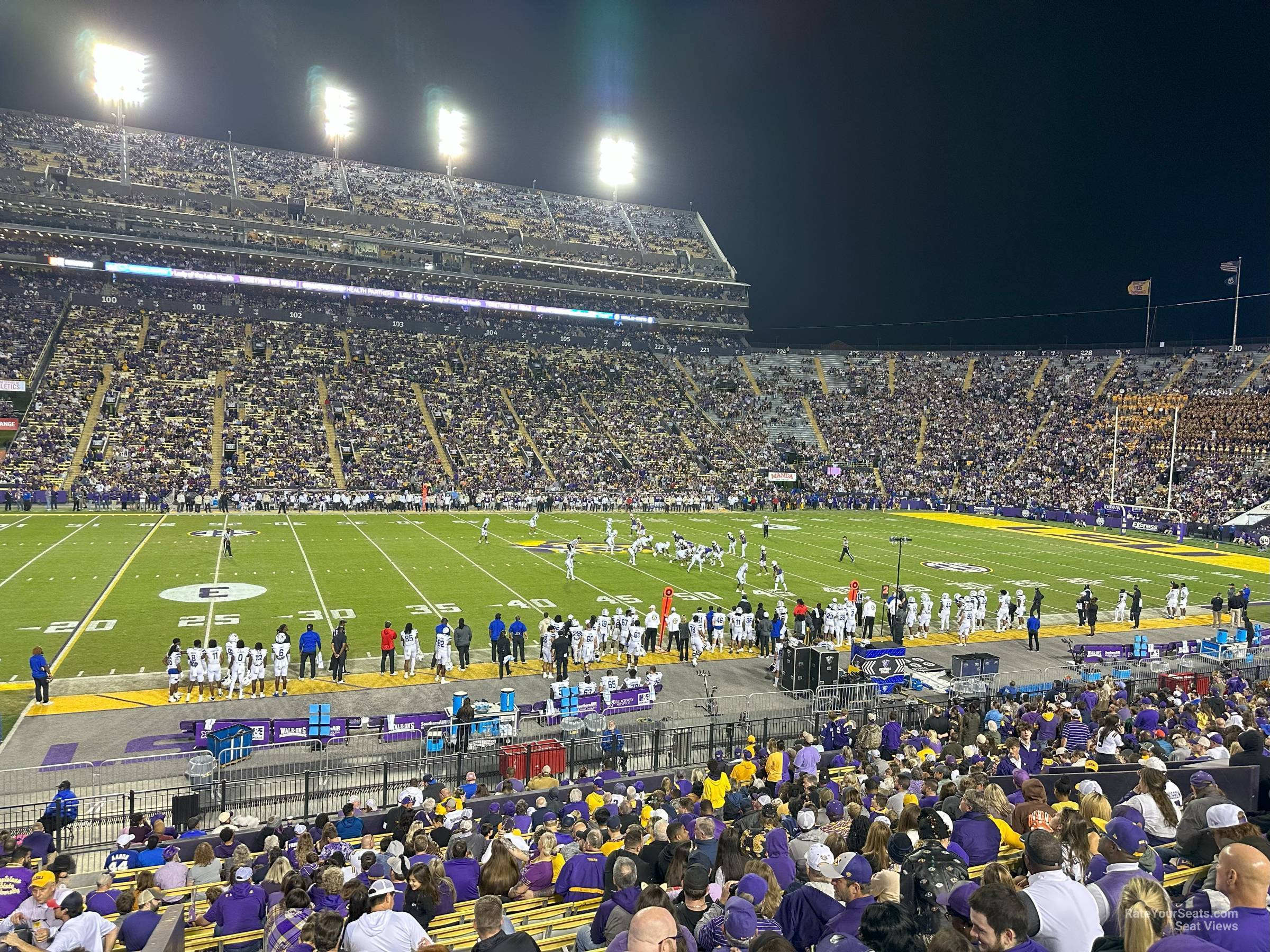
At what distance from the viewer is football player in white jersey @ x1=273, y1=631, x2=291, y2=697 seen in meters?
15.2

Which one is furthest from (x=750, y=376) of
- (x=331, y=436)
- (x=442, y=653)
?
(x=442, y=653)

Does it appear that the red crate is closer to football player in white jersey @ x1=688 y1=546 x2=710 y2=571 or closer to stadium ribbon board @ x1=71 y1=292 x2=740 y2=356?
football player in white jersey @ x1=688 y1=546 x2=710 y2=571

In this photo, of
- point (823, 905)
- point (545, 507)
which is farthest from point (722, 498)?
point (823, 905)

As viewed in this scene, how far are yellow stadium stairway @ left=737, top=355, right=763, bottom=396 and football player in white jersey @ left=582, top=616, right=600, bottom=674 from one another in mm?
52924

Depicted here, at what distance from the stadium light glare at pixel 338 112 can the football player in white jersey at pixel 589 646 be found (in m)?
65.5

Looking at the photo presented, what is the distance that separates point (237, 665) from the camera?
15.1m

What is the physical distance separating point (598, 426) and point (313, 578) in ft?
114

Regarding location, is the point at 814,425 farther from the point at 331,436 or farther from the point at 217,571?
the point at 217,571

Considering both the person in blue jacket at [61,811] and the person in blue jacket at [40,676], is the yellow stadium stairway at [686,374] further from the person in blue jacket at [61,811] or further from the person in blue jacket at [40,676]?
the person in blue jacket at [61,811]

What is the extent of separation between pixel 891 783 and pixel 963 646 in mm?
13494

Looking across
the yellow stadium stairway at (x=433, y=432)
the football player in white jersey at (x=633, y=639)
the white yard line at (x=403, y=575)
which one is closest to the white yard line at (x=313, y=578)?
the white yard line at (x=403, y=575)

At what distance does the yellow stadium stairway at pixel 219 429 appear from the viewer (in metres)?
44.0

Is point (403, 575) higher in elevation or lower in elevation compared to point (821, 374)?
lower

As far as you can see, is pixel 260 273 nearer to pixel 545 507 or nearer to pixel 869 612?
pixel 545 507
